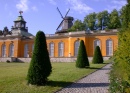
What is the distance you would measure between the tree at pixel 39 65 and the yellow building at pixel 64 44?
27.6 meters

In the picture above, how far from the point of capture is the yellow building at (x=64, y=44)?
42.2 meters

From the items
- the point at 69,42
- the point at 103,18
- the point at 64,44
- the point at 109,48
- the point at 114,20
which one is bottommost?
the point at 109,48

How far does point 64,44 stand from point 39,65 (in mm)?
35620

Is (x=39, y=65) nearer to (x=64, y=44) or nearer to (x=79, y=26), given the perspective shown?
(x=64, y=44)

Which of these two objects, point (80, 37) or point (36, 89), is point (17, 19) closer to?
point (80, 37)

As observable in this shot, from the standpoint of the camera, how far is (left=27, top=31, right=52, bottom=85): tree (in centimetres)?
1015

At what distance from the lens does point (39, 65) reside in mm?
10297

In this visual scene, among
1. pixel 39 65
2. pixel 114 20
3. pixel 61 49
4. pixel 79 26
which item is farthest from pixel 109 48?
pixel 39 65

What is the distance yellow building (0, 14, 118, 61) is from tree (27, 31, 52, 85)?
90.5ft

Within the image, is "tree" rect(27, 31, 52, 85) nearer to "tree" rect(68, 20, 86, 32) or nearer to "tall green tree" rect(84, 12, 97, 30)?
"tall green tree" rect(84, 12, 97, 30)

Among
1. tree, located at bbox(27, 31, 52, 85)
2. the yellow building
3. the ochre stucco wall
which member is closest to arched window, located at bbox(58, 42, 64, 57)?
the yellow building

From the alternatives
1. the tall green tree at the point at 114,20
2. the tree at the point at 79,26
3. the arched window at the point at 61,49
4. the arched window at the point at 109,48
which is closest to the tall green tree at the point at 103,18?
the tall green tree at the point at 114,20

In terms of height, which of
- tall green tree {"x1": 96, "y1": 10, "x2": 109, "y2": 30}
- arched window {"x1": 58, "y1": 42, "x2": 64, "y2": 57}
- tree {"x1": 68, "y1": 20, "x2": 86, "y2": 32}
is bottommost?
arched window {"x1": 58, "y1": 42, "x2": 64, "y2": 57}

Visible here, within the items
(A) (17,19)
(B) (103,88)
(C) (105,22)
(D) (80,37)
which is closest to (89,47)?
(D) (80,37)
